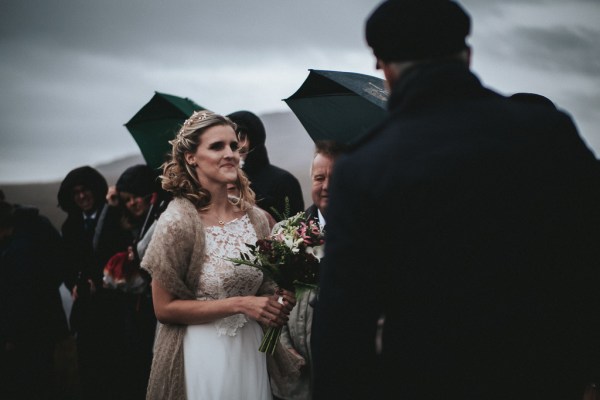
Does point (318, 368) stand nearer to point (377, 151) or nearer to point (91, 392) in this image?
point (377, 151)

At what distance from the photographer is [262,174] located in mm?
4871

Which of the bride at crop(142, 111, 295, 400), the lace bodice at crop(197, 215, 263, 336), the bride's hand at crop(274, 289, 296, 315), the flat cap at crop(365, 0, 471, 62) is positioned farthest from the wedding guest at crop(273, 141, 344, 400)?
the flat cap at crop(365, 0, 471, 62)

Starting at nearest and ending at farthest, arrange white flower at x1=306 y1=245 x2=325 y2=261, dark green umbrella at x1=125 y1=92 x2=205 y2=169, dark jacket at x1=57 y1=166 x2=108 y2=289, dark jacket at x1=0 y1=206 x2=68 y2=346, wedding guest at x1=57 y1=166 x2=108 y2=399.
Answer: white flower at x1=306 y1=245 x2=325 y2=261 → dark green umbrella at x1=125 y1=92 x2=205 y2=169 → dark jacket at x1=0 y1=206 x2=68 y2=346 → wedding guest at x1=57 y1=166 x2=108 y2=399 → dark jacket at x1=57 y1=166 x2=108 y2=289

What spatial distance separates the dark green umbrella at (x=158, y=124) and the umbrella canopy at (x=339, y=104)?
142 cm

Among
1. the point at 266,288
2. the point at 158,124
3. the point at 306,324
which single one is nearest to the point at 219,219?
the point at 266,288

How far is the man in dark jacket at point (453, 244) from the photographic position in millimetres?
1345

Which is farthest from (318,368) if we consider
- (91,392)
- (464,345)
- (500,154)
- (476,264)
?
(91,392)

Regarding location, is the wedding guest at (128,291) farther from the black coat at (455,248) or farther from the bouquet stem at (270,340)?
the black coat at (455,248)

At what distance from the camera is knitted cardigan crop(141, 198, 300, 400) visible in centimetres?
276

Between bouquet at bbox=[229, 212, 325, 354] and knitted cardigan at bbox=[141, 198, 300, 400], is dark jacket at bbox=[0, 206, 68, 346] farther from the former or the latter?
bouquet at bbox=[229, 212, 325, 354]

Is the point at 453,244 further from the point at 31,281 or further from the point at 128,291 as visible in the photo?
the point at 31,281

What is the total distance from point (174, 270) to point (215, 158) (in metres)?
0.69

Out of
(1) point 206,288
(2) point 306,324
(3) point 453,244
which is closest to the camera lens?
(3) point 453,244

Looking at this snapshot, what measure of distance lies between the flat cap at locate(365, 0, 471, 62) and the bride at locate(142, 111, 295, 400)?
155 cm
